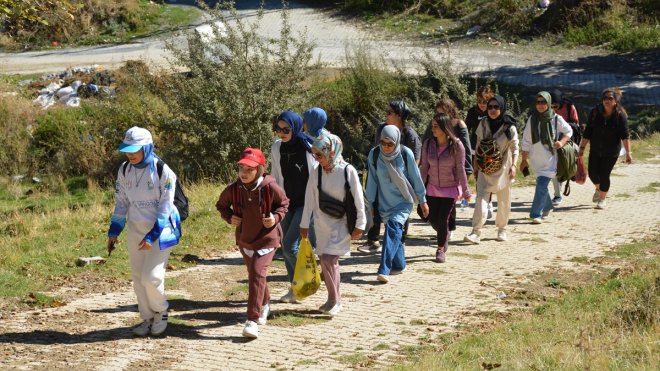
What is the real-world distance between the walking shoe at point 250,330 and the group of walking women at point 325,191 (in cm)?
1

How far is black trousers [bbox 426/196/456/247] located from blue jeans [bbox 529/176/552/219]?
2.46 m

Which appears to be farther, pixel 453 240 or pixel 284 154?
pixel 453 240

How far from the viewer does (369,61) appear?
78.3 feet

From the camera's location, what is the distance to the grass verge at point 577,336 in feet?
23.5

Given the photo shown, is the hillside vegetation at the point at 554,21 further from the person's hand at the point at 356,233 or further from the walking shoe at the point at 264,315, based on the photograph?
the walking shoe at the point at 264,315

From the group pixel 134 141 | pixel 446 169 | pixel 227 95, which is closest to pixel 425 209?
pixel 446 169

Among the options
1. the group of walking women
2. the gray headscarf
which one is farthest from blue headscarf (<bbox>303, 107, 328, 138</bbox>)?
the gray headscarf

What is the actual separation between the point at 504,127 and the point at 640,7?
19.9 m

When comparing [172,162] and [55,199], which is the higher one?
[172,162]

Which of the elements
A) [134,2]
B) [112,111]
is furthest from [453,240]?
[134,2]

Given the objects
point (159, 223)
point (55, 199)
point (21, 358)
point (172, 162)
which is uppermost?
point (159, 223)

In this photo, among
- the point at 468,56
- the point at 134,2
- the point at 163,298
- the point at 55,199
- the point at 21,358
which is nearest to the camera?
the point at 21,358

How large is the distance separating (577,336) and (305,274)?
2.47 meters

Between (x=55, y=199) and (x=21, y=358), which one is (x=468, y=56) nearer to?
(x=55, y=199)
